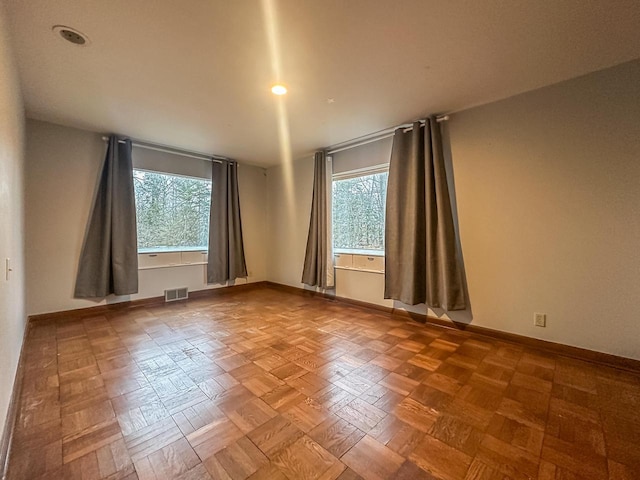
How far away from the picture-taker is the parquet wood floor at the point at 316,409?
1209 millimetres

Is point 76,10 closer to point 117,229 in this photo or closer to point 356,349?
point 117,229

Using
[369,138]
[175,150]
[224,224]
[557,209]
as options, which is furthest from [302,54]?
[224,224]

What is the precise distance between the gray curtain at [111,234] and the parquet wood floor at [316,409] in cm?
79

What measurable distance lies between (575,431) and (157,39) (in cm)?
337

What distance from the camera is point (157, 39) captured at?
1.77 metres

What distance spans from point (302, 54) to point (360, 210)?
2.28m

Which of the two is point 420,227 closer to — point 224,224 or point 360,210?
point 360,210

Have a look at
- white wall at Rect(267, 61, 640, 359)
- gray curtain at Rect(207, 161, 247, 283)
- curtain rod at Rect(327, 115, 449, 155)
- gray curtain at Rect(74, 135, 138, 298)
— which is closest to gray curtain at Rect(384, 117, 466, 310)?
curtain rod at Rect(327, 115, 449, 155)

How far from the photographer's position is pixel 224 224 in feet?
14.8

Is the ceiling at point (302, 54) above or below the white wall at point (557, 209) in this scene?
above

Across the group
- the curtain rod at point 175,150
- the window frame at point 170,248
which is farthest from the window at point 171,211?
the curtain rod at point 175,150

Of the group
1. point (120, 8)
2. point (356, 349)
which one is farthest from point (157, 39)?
point (356, 349)

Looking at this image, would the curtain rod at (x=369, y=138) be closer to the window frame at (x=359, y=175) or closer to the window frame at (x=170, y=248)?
the window frame at (x=359, y=175)

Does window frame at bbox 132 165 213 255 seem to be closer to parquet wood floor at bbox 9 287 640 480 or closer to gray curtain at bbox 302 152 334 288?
parquet wood floor at bbox 9 287 640 480
